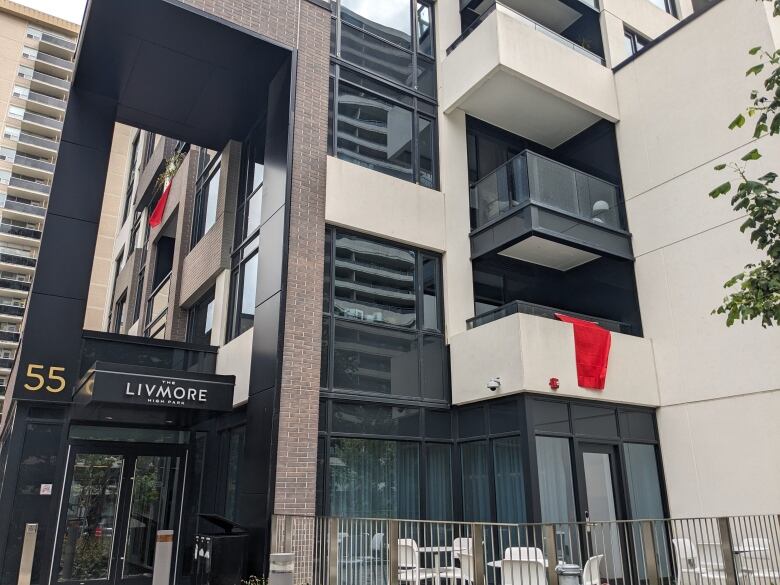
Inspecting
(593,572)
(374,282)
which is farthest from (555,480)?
(374,282)

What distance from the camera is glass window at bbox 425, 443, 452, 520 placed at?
1149cm

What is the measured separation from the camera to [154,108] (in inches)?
566

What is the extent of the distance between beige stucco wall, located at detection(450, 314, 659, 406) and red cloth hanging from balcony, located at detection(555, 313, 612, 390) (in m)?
0.13

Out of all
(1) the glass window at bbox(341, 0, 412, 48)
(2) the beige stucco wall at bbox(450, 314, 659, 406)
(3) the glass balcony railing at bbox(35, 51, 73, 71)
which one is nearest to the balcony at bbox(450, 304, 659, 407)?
(2) the beige stucco wall at bbox(450, 314, 659, 406)

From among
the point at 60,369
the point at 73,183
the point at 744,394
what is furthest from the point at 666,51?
the point at 60,369

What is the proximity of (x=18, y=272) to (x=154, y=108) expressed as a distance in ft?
198

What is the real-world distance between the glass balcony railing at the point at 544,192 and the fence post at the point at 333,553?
23.1ft

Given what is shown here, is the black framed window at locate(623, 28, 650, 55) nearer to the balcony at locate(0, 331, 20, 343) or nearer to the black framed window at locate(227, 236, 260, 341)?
the black framed window at locate(227, 236, 260, 341)

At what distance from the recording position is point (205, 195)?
1694cm

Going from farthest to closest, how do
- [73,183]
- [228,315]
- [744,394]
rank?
[228,315]
[73,183]
[744,394]

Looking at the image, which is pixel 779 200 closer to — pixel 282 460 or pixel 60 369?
pixel 282 460

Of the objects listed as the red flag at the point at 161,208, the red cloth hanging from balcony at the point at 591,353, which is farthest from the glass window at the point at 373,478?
the red flag at the point at 161,208

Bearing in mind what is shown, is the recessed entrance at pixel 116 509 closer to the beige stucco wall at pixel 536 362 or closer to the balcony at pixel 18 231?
the beige stucco wall at pixel 536 362

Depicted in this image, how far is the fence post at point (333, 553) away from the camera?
8.60m
